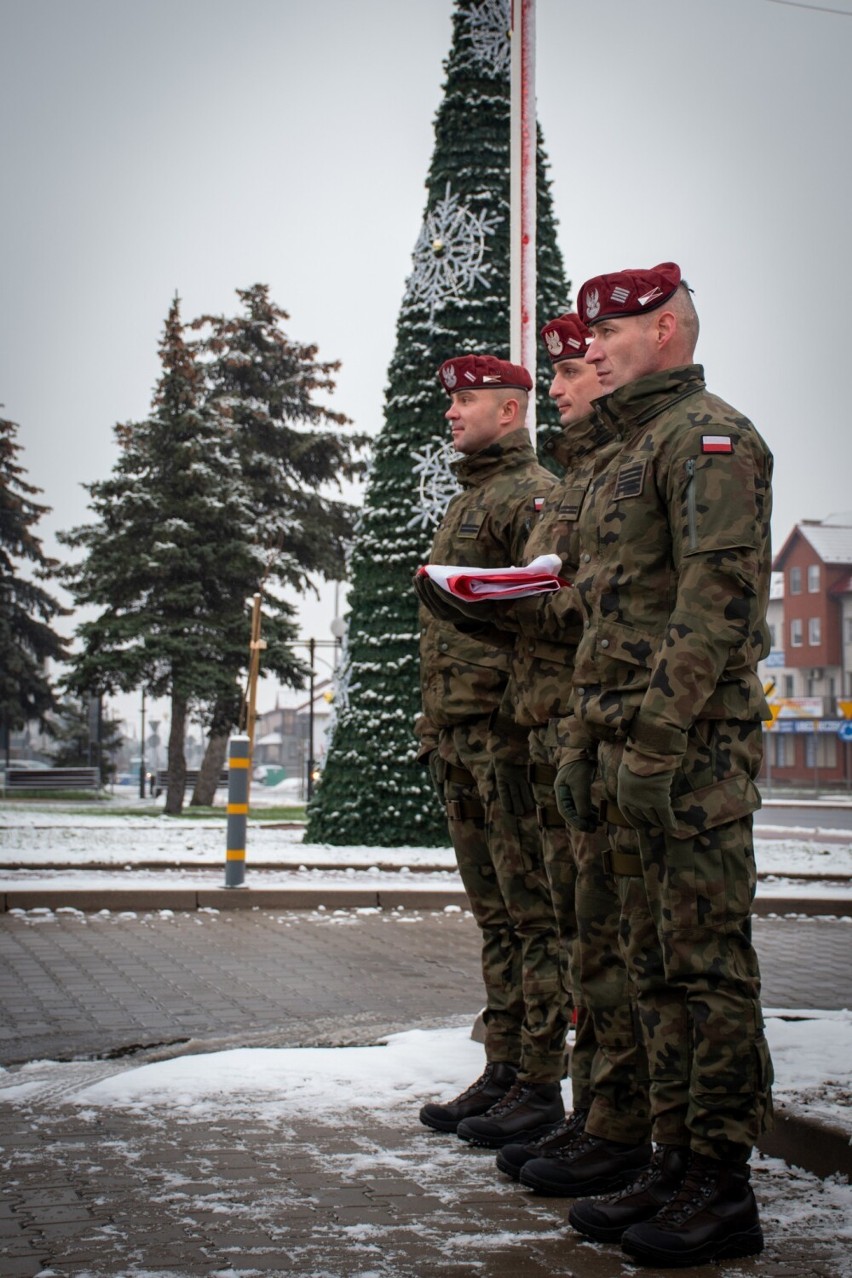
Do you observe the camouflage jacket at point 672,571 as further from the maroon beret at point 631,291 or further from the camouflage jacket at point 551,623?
the camouflage jacket at point 551,623

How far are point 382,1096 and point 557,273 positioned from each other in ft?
41.1

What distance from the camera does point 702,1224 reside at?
10.8 feet

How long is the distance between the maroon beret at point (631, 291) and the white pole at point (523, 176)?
11.8 feet

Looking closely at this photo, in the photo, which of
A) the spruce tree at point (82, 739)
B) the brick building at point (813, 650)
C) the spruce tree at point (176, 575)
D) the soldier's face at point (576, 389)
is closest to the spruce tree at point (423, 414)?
the soldier's face at point (576, 389)

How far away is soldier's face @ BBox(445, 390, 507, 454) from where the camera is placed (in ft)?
16.6

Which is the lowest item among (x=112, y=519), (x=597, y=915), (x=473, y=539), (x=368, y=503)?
(x=597, y=915)

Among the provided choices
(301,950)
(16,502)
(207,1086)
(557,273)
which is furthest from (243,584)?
(207,1086)

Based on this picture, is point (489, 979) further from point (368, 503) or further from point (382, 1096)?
point (368, 503)

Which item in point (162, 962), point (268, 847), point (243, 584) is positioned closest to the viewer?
point (162, 962)

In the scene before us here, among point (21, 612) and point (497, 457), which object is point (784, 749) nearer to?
point (21, 612)

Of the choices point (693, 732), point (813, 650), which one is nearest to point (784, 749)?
point (813, 650)

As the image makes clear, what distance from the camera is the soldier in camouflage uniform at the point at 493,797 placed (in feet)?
14.6

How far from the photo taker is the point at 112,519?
31.8 meters

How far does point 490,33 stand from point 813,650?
167 feet
